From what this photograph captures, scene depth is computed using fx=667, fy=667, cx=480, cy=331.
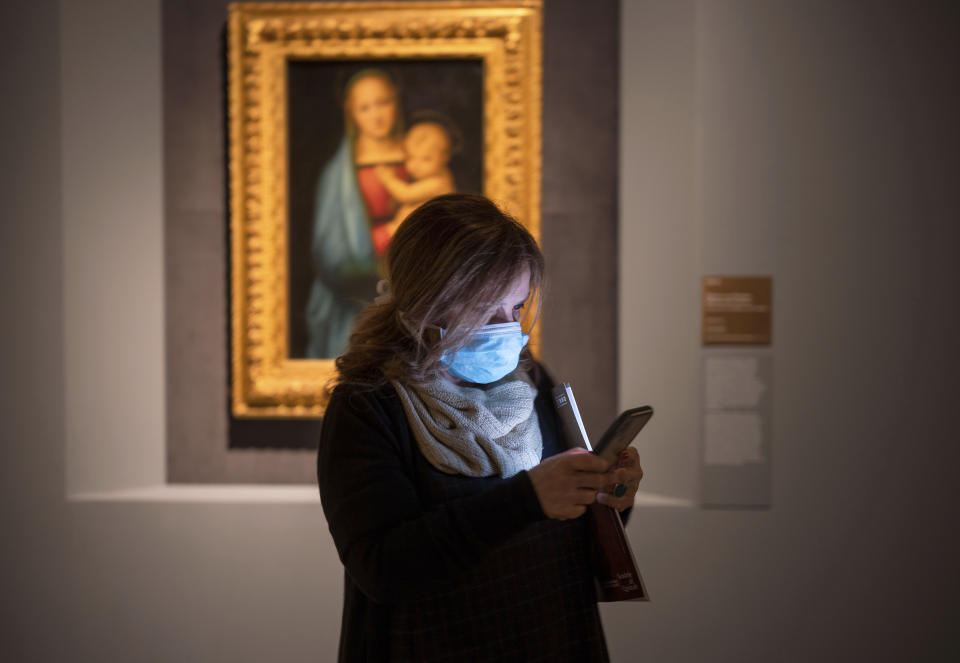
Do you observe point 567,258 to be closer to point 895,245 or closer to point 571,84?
point 571,84

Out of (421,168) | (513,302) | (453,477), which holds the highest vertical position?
(421,168)

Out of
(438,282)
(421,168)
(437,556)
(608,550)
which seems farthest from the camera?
(421,168)

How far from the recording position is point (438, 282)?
1.32m

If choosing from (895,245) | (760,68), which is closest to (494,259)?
(760,68)

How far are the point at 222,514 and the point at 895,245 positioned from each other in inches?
116

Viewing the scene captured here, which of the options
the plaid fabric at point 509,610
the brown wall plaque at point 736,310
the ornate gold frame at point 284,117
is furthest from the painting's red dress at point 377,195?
the plaid fabric at point 509,610

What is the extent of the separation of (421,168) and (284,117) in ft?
2.04

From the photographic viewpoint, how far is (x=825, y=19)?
263 centimetres

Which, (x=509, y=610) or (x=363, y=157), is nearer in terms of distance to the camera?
(x=509, y=610)

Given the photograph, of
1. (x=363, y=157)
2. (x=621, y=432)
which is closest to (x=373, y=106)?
(x=363, y=157)

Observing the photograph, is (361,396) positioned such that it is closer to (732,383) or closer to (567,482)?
(567,482)

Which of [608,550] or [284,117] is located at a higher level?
[284,117]

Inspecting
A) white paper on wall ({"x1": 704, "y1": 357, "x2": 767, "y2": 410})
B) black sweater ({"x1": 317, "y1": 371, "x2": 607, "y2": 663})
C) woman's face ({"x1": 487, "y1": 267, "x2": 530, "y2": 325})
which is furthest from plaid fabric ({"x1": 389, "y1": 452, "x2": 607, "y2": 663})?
white paper on wall ({"x1": 704, "y1": 357, "x2": 767, "y2": 410})

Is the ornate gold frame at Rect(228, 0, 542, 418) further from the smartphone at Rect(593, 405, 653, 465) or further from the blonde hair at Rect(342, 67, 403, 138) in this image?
the smartphone at Rect(593, 405, 653, 465)
